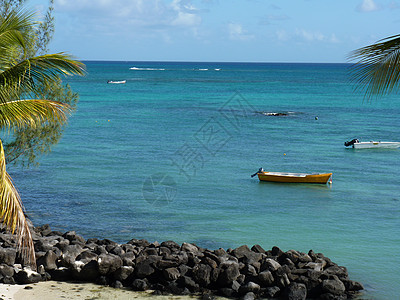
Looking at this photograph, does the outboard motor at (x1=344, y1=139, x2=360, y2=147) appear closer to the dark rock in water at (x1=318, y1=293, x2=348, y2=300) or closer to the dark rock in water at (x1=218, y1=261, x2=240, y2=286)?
the dark rock in water at (x1=318, y1=293, x2=348, y2=300)

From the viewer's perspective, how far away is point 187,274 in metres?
16.1

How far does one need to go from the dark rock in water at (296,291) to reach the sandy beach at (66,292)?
8.54ft

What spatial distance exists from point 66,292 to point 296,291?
19.8 ft

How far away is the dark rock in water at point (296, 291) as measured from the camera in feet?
50.2

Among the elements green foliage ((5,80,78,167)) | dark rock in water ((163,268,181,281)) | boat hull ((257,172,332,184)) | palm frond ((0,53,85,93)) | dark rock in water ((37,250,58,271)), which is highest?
palm frond ((0,53,85,93))

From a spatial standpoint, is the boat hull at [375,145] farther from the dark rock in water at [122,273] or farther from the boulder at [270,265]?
the dark rock in water at [122,273]

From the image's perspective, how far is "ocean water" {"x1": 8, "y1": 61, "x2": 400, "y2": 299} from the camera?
2258 cm

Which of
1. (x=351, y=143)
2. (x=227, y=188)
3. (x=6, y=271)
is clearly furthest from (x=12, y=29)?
(x=351, y=143)

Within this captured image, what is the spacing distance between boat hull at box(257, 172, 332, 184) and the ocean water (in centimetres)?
34

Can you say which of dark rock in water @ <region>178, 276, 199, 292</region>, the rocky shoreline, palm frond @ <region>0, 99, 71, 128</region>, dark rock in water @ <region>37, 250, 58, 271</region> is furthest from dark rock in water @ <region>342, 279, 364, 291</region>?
palm frond @ <region>0, 99, 71, 128</region>

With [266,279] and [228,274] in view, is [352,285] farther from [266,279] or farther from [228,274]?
[228,274]

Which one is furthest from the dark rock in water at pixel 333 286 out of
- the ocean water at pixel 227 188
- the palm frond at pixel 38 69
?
the palm frond at pixel 38 69

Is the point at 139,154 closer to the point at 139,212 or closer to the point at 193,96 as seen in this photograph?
the point at 139,212

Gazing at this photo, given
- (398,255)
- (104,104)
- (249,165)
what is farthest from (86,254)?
(104,104)
